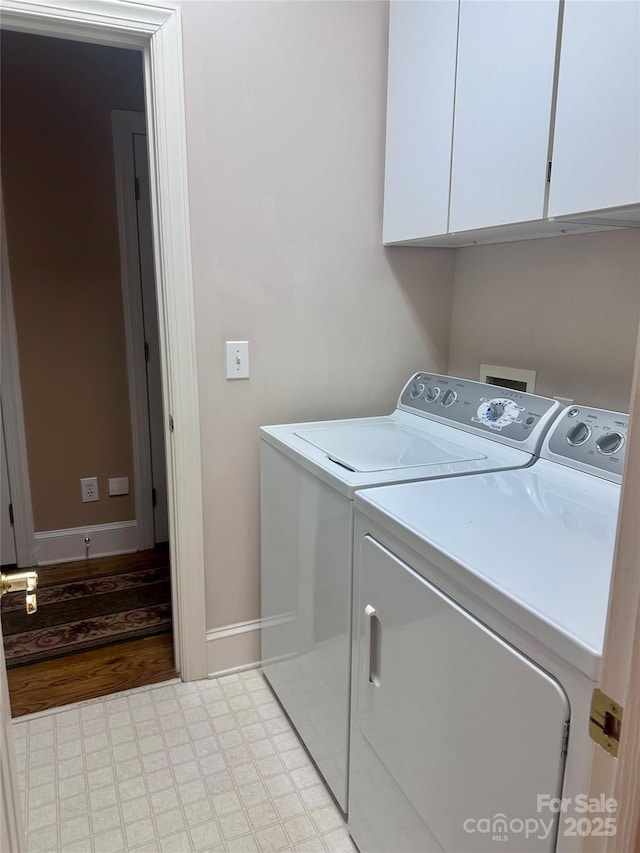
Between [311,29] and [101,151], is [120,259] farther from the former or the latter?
[311,29]

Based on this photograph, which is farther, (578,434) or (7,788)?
(578,434)

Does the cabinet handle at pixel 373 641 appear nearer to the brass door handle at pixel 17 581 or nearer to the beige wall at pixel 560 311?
the brass door handle at pixel 17 581

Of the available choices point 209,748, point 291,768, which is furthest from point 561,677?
point 209,748

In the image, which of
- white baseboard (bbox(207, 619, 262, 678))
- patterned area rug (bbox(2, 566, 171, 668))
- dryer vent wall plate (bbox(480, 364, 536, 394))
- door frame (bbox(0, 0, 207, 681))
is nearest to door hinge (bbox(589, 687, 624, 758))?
dryer vent wall plate (bbox(480, 364, 536, 394))

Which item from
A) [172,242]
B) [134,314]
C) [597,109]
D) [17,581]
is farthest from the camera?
[134,314]

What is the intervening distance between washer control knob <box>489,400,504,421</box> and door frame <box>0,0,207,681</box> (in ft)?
2.99

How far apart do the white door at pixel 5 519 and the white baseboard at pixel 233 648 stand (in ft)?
4.53

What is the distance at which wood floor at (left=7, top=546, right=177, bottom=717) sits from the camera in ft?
6.57

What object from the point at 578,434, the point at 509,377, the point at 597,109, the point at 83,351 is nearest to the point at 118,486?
the point at 83,351

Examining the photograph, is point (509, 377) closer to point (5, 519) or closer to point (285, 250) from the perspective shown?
point (285, 250)

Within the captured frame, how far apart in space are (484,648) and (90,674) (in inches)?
67.1

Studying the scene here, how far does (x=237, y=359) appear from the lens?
194 centimetres

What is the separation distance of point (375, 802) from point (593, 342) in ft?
4.14

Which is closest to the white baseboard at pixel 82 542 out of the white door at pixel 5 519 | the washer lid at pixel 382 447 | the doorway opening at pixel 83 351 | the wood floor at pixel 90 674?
the doorway opening at pixel 83 351
